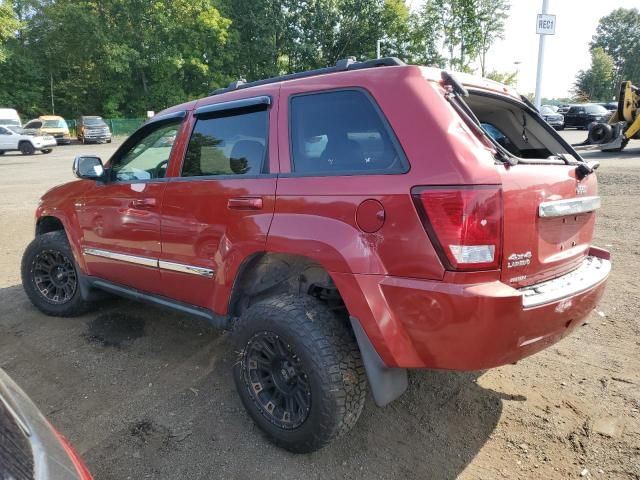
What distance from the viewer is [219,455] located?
8.20ft

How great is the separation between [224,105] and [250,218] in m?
0.87

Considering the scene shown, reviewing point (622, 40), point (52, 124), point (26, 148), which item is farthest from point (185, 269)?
point (622, 40)

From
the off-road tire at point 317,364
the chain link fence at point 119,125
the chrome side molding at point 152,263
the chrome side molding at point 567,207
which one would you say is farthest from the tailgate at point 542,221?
the chain link fence at point 119,125

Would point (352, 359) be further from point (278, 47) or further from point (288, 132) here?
point (278, 47)

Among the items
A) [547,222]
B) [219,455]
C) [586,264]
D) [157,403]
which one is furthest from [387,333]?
[157,403]

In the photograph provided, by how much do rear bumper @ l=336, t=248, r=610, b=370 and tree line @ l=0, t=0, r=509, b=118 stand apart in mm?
38272

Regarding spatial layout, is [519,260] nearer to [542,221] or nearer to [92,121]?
[542,221]

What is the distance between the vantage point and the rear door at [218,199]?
2.66 meters

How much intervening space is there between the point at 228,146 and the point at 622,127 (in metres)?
15.7

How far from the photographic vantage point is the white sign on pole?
9094mm

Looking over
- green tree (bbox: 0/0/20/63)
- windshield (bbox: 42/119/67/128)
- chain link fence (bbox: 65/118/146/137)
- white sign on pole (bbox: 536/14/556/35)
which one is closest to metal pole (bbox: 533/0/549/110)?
white sign on pole (bbox: 536/14/556/35)

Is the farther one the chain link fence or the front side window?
the chain link fence

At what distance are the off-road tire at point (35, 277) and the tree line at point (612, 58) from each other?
249 ft

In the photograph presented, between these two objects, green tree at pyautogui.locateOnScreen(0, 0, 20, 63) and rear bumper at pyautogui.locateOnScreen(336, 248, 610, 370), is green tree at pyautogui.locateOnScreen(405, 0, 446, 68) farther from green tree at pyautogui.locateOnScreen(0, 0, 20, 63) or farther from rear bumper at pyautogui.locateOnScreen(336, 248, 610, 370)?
rear bumper at pyautogui.locateOnScreen(336, 248, 610, 370)
